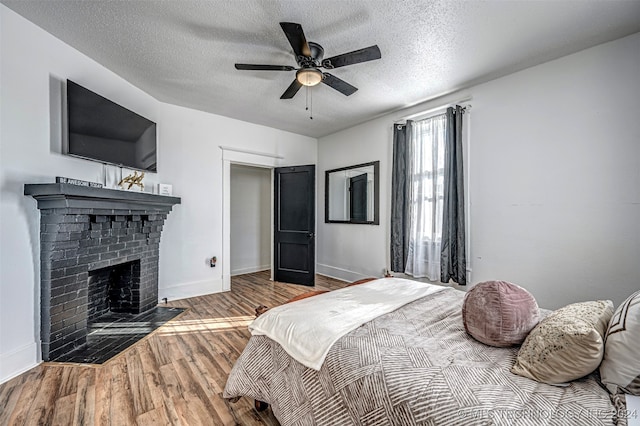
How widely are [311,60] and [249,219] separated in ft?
13.0

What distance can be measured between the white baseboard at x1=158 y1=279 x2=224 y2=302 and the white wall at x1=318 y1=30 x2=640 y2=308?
139 inches

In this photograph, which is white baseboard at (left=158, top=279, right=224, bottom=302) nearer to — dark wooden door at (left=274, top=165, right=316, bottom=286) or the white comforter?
dark wooden door at (left=274, top=165, right=316, bottom=286)

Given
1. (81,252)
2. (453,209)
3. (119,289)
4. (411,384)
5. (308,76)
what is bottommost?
(119,289)

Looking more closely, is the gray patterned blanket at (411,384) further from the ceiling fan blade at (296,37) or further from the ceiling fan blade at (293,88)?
the ceiling fan blade at (293,88)

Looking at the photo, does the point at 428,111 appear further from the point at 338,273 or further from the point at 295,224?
the point at 338,273

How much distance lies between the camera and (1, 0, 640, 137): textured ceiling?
197 cm

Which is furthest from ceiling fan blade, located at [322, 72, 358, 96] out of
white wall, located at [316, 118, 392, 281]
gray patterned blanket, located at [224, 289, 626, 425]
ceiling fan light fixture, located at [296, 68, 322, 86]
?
gray patterned blanket, located at [224, 289, 626, 425]

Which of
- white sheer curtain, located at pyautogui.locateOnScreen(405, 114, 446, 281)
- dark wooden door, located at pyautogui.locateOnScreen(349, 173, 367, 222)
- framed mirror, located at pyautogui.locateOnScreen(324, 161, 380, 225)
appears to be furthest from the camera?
dark wooden door, located at pyautogui.locateOnScreen(349, 173, 367, 222)

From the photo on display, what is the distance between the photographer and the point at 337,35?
2.26 metres

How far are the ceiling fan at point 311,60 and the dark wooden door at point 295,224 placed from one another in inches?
81.9

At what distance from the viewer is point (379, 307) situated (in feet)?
5.54

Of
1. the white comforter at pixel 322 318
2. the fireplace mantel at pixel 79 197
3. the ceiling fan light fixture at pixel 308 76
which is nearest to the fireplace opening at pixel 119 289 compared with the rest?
the fireplace mantel at pixel 79 197

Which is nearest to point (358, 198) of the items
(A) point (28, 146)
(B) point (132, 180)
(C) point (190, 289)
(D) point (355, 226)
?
(D) point (355, 226)

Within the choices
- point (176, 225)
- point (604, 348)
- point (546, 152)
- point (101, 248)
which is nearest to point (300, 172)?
point (176, 225)
